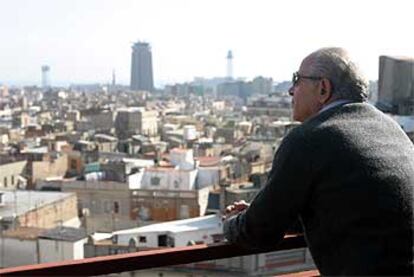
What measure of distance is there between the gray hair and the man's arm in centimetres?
19

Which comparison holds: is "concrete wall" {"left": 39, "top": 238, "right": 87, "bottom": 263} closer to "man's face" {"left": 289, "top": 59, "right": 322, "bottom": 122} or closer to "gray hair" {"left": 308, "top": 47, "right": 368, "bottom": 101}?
"man's face" {"left": 289, "top": 59, "right": 322, "bottom": 122}

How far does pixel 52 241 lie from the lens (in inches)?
623

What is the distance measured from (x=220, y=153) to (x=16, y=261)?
62.1ft

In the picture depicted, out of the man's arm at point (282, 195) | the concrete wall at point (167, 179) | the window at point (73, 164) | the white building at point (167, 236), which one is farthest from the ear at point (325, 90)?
the window at point (73, 164)

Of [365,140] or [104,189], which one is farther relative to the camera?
[104,189]

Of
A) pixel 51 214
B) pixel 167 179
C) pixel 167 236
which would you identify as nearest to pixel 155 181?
pixel 167 179

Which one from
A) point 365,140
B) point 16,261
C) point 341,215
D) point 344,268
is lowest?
point 16,261

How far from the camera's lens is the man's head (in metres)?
1.75

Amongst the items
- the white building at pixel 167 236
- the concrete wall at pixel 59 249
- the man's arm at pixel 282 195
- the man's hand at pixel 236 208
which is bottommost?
the concrete wall at pixel 59 249

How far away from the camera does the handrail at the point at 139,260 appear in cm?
176

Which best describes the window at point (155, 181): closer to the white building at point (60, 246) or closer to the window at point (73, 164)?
the window at point (73, 164)

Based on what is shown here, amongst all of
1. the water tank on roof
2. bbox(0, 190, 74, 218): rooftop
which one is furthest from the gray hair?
the water tank on roof

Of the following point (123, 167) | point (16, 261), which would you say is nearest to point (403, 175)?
point (16, 261)

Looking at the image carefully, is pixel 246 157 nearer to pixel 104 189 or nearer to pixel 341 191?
pixel 104 189
